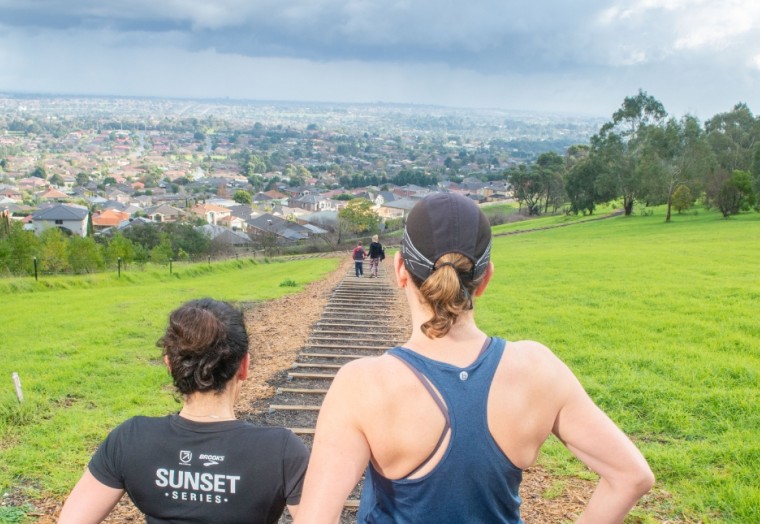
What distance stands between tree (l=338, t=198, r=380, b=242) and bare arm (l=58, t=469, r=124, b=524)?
47.4 m

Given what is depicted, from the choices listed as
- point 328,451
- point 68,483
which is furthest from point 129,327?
point 328,451

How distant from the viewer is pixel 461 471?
1557mm

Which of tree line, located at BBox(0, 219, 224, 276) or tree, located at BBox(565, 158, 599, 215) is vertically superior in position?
tree, located at BBox(565, 158, 599, 215)

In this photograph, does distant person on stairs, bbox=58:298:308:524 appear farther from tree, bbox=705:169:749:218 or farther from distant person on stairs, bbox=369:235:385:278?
tree, bbox=705:169:749:218

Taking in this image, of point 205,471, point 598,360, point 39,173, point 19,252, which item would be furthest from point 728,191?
point 39,173

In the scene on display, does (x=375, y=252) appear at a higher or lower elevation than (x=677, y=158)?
lower

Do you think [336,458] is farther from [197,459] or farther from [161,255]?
[161,255]

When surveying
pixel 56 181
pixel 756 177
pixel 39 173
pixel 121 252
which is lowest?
pixel 121 252

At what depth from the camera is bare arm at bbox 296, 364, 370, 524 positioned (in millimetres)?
1528

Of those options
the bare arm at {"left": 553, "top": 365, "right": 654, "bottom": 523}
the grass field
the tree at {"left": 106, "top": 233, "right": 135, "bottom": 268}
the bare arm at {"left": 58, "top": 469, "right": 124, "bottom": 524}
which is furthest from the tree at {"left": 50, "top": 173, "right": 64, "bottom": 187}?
the bare arm at {"left": 553, "top": 365, "right": 654, "bottom": 523}

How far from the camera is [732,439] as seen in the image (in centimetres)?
491

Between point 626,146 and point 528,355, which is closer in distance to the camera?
point 528,355

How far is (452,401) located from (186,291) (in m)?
16.3

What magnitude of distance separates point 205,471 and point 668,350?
6.80 metres
